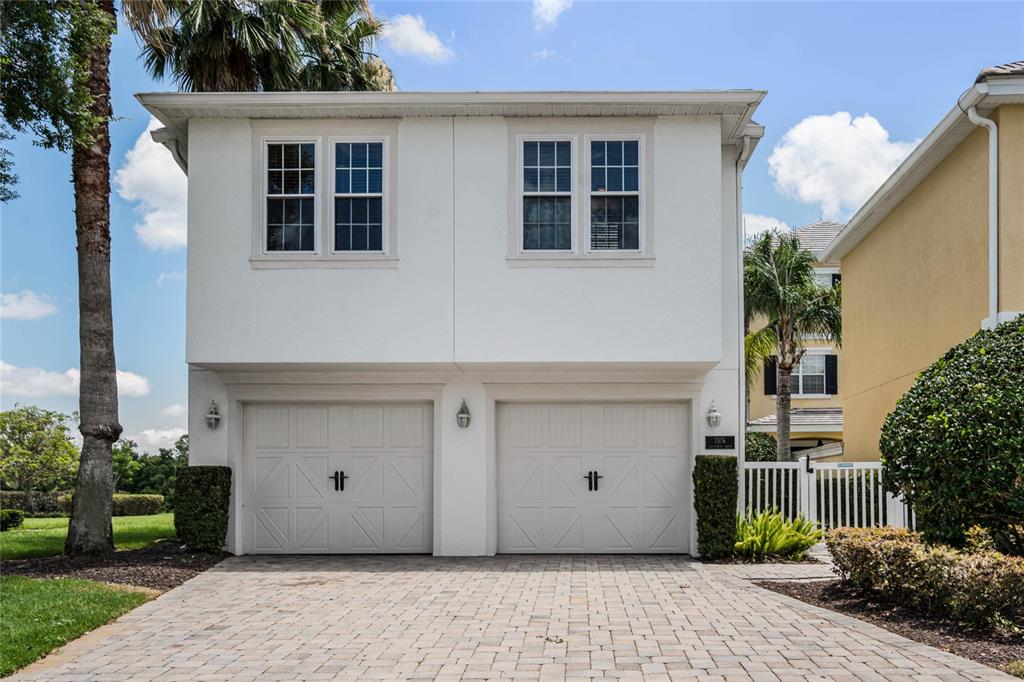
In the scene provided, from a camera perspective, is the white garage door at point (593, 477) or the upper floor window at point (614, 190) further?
the white garage door at point (593, 477)

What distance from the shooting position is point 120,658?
800 cm

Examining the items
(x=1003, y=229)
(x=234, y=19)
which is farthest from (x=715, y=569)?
(x=234, y=19)

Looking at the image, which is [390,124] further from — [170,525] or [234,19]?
[170,525]

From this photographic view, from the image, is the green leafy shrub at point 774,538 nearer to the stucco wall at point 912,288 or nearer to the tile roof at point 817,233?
the stucco wall at point 912,288

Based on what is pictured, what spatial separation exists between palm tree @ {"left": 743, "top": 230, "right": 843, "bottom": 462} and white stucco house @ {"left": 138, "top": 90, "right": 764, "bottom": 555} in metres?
12.7

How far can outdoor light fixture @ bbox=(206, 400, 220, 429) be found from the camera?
14086mm

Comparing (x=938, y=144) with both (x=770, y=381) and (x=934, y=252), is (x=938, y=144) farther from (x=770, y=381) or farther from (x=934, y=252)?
(x=770, y=381)

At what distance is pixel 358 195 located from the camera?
1352cm

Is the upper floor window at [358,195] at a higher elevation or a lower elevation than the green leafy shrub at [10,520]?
higher

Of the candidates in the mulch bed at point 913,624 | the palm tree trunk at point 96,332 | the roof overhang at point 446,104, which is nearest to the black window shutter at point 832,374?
the roof overhang at point 446,104

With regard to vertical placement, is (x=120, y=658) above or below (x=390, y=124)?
below

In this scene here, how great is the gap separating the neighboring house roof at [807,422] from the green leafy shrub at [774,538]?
17.2 m

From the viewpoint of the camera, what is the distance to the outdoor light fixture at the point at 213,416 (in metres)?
14.1

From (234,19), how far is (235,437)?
25.2ft
